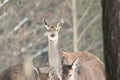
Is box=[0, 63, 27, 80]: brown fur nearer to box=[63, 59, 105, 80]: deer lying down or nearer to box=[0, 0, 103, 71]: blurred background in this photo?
box=[63, 59, 105, 80]: deer lying down

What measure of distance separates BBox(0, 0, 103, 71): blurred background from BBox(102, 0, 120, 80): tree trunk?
85.2 ft

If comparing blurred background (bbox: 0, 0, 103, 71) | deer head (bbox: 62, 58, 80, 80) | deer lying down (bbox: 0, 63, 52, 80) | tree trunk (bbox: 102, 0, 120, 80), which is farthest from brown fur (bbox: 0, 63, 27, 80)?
blurred background (bbox: 0, 0, 103, 71)

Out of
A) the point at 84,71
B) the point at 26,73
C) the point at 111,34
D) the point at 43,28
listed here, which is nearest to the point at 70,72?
→ the point at 26,73

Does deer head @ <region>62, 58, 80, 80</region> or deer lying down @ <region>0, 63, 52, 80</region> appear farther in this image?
deer lying down @ <region>0, 63, 52, 80</region>

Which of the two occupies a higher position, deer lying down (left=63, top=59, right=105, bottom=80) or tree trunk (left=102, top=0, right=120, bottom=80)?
tree trunk (left=102, top=0, right=120, bottom=80)

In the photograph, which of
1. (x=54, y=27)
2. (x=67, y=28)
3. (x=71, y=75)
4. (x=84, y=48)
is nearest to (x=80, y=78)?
(x=71, y=75)

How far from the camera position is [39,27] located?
38750mm

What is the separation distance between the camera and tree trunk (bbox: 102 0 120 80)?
334 inches

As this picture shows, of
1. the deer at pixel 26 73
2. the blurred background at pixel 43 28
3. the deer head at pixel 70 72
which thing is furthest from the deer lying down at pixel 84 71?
the blurred background at pixel 43 28

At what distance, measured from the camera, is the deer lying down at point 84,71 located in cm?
1489

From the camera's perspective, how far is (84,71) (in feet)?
52.6

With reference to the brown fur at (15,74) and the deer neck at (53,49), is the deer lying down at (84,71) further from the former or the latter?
the brown fur at (15,74)

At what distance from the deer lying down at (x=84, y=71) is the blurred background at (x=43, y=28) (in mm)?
17441

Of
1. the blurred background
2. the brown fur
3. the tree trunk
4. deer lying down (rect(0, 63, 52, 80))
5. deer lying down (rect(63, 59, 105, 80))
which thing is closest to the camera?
the tree trunk
